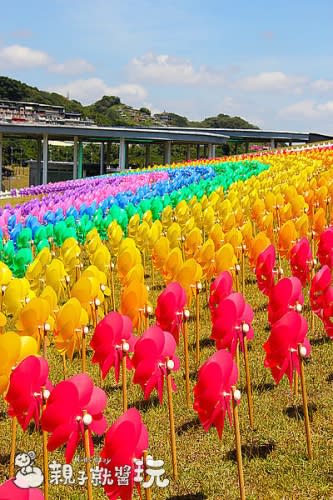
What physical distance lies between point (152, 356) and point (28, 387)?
1.97 feet

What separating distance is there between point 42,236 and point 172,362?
4.82 m

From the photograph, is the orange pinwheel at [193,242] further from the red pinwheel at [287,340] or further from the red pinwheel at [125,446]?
the red pinwheel at [125,446]


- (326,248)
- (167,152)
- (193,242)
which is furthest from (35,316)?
(167,152)

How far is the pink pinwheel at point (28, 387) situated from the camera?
8.33 feet

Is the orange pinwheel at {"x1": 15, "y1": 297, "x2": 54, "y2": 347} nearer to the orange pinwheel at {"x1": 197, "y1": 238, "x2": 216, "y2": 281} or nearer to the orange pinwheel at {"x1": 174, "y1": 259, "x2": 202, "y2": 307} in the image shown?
the orange pinwheel at {"x1": 174, "y1": 259, "x2": 202, "y2": 307}

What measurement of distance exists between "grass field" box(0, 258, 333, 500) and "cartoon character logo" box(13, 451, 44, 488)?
0.08m

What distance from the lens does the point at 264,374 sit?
14.1 ft

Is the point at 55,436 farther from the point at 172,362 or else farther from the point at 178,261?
the point at 178,261

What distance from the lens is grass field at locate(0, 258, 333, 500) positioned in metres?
2.95

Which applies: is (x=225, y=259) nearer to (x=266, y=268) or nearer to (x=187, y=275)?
(x=266, y=268)

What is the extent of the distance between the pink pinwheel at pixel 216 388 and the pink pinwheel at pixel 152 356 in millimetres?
307

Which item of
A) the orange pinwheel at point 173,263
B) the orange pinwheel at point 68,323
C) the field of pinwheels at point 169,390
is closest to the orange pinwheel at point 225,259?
the field of pinwheels at point 169,390

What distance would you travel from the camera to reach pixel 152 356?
2896 millimetres

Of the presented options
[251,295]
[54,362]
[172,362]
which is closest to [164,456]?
[172,362]
